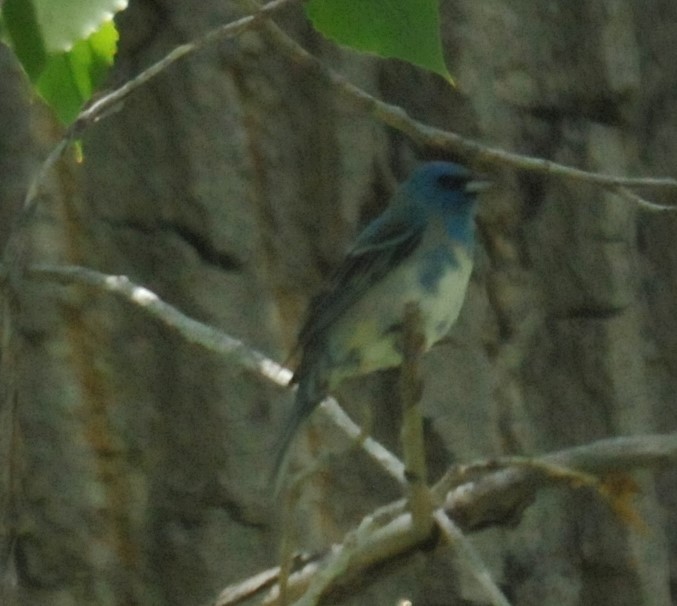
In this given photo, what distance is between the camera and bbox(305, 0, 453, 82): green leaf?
104 centimetres

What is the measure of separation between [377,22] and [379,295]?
1.47 meters

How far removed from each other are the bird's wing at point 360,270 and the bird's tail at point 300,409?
0.10m

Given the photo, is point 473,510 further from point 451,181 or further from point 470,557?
point 451,181

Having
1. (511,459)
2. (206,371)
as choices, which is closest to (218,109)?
(206,371)

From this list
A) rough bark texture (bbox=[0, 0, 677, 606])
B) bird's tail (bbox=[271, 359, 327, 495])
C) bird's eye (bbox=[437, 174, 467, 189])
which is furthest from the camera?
rough bark texture (bbox=[0, 0, 677, 606])

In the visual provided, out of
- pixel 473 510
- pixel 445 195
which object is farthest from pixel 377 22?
pixel 445 195

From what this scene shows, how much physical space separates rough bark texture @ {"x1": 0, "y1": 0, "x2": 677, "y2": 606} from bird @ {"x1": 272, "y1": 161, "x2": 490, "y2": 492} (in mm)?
413

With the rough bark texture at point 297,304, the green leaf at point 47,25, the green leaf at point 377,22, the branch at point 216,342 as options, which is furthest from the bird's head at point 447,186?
the green leaf at point 47,25

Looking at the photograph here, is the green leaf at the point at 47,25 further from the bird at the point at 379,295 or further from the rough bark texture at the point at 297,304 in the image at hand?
the rough bark texture at the point at 297,304

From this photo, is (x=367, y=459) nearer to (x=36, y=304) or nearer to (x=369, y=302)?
(x=369, y=302)

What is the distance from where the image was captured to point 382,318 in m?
2.46

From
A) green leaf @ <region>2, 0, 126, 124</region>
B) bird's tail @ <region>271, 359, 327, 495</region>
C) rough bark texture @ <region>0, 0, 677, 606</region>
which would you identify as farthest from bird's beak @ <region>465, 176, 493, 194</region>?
green leaf @ <region>2, 0, 126, 124</region>

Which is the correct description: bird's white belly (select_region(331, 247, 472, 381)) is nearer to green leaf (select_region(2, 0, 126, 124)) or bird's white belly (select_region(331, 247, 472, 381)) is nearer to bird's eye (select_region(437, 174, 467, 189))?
bird's eye (select_region(437, 174, 467, 189))

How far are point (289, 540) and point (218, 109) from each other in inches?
61.7
